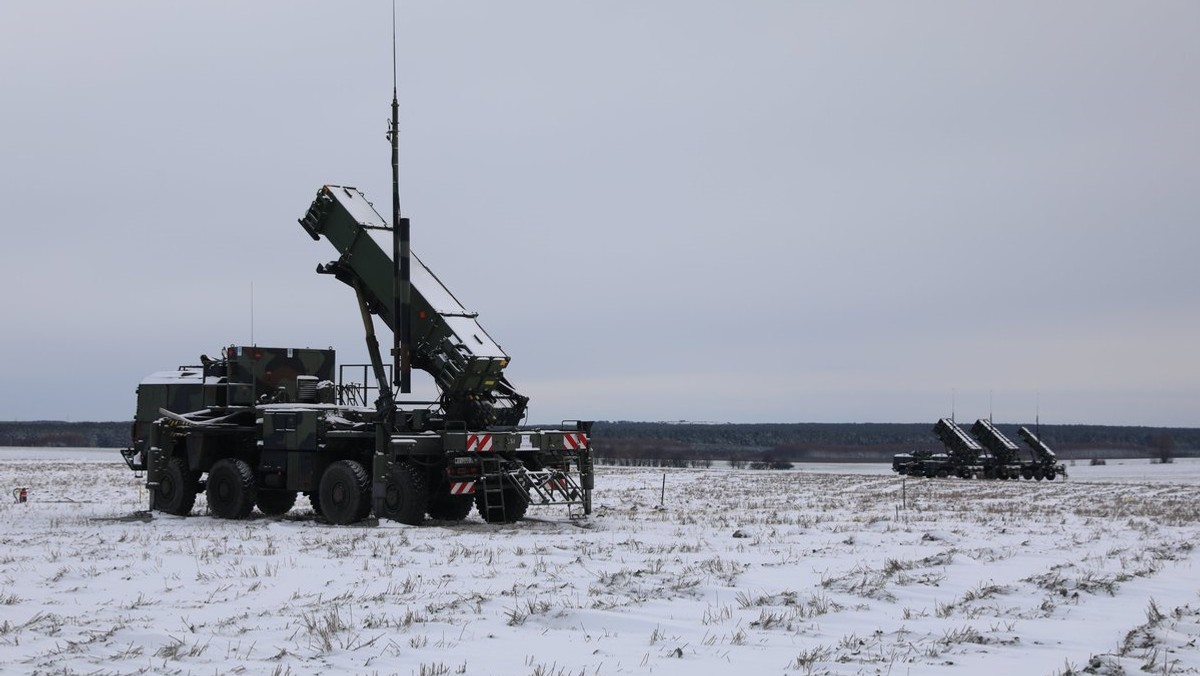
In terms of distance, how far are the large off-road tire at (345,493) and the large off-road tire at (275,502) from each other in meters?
2.79

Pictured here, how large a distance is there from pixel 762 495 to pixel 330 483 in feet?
43.1

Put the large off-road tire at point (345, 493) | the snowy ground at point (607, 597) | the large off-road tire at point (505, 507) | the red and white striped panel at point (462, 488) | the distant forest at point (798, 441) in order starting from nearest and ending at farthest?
the snowy ground at point (607, 597), the red and white striped panel at point (462, 488), the large off-road tire at point (345, 493), the large off-road tire at point (505, 507), the distant forest at point (798, 441)

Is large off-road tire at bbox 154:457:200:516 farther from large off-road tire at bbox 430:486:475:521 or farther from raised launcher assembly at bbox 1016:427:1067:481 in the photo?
raised launcher assembly at bbox 1016:427:1067:481

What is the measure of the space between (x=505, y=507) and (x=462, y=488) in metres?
1.42

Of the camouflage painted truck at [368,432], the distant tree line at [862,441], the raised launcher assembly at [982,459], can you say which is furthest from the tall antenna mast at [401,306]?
the distant tree line at [862,441]

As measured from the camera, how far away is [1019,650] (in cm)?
945

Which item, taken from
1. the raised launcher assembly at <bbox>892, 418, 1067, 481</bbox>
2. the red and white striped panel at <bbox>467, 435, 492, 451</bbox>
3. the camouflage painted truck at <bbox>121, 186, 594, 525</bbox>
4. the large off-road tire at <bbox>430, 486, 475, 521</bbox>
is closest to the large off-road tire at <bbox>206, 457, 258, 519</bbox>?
the camouflage painted truck at <bbox>121, 186, 594, 525</bbox>

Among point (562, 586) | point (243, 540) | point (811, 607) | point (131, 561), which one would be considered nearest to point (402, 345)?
point (243, 540)

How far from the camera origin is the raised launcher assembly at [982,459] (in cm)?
5381

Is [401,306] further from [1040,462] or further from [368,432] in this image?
[1040,462]

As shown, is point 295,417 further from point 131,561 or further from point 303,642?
point 303,642

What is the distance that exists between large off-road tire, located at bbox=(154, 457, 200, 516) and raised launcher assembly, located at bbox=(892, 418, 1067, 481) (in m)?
36.8

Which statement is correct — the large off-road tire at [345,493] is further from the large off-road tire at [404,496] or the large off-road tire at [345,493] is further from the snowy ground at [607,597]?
the snowy ground at [607,597]

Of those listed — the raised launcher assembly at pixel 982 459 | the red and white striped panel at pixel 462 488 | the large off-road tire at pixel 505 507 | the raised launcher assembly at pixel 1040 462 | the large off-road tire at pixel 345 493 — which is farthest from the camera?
the raised launcher assembly at pixel 1040 462
